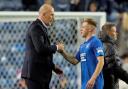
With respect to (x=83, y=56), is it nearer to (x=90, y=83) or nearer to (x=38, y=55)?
(x=90, y=83)

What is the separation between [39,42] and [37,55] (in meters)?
0.19

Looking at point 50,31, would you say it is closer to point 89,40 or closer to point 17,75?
point 17,75

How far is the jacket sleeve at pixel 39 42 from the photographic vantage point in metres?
6.85

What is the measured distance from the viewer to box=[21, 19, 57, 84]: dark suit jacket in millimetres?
6898

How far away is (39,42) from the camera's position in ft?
22.5

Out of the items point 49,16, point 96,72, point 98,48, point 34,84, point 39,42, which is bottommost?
point 34,84

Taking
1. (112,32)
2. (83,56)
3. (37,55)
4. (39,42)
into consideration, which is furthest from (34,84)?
(112,32)

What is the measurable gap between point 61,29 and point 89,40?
8.48 ft

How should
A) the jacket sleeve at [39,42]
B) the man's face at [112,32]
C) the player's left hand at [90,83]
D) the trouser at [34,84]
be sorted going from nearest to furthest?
the player's left hand at [90,83] < the jacket sleeve at [39,42] < the trouser at [34,84] < the man's face at [112,32]

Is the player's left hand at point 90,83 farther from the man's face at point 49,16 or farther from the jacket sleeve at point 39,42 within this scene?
the man's face at point 49,16

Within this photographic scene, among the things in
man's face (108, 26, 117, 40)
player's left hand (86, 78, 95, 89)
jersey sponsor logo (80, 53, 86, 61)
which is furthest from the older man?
man's face (108, 26, 117, 40)

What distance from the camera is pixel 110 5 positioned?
14.1 meters

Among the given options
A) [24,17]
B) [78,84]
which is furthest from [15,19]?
[78,84]

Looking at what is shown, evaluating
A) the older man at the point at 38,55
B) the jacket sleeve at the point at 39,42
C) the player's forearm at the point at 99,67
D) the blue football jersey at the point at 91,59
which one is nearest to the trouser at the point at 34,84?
the older man at the point at 38,55
